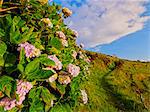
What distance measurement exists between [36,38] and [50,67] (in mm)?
343

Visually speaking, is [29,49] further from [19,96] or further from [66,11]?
[66,11]

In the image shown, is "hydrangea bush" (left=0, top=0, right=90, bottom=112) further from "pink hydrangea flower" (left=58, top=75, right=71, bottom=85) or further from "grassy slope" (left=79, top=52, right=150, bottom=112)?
"grassy slope" (left=79, top=52, right=150, bottom=112)

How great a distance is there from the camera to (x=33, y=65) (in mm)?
2809

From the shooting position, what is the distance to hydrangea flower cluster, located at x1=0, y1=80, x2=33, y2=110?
2783 mm

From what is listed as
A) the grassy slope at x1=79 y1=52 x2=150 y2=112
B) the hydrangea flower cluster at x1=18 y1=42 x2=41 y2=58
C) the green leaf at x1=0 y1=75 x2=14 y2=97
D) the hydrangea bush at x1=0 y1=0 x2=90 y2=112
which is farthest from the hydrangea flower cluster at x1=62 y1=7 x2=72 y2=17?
the grassy slope at x1=79 y1=52 x2=150 y2=112

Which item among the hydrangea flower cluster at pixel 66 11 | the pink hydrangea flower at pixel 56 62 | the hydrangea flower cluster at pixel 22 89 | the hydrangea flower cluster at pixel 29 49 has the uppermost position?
the hydrangea flower cluster at pixel 66 11

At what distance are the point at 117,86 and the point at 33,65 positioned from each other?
8996 mm

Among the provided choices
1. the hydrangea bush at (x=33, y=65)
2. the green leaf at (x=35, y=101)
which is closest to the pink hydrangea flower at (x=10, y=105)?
the hydrangea bush at (x=33, y=65)

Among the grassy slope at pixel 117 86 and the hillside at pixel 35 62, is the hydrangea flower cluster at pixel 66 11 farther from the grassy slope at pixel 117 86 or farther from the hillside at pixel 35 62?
the grassy slope at pixel 117 86

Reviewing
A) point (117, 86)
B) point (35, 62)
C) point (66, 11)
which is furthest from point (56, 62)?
point (117, 86)

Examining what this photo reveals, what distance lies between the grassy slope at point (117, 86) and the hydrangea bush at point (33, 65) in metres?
5.94

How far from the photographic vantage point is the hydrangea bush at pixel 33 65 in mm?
2801

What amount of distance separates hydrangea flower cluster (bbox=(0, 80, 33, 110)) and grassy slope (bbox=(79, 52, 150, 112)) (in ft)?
21.2

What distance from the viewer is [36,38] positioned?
10.5 ft
